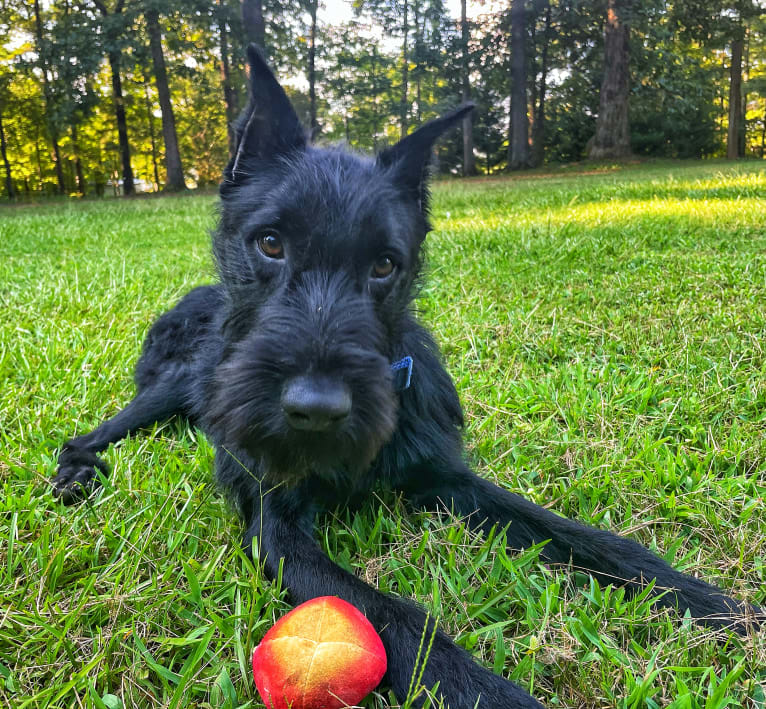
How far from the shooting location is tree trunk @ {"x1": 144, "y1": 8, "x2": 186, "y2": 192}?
71.1 ft

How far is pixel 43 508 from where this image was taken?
209 cm

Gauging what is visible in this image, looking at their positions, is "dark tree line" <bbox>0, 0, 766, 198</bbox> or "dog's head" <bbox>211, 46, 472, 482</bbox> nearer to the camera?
"dog's head" <bbox>211, 46, 472, 482</bbox>

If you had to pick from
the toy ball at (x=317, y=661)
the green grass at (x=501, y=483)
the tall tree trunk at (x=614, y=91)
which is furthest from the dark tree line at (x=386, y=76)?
the toy ball at (x=317, y=661)

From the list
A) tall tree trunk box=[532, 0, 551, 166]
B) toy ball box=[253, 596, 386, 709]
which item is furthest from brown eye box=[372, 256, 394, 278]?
tall tree trunk box=[532, 0, 551, 166]

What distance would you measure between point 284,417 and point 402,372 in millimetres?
711

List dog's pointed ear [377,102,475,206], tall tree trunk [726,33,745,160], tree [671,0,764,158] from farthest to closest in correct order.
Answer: tall tree trunk [726,33,745,160] → tree [671,0,764,158] → dog's pointed ear [377,102,475,206]

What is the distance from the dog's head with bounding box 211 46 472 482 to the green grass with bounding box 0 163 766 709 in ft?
1.38

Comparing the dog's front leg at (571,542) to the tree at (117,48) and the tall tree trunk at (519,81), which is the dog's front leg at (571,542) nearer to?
the tree at (117,48)

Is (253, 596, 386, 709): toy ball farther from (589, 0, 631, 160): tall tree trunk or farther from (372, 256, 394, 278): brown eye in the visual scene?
(589, 0, 631, 160): tall tree trunk

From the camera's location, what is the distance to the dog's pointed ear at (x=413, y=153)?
2.43m

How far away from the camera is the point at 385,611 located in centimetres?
151

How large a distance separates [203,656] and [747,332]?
3.59 metres

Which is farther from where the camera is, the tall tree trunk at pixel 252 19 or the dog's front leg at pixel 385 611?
the tall tree trunk at pixel 252 19

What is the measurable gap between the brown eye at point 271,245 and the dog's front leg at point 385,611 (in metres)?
0.84
